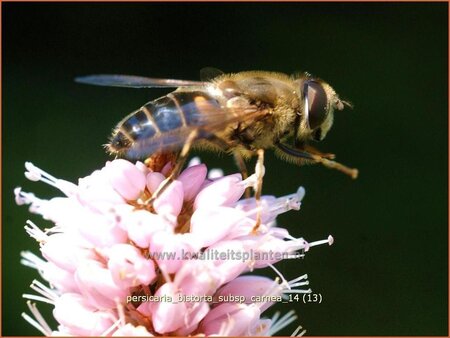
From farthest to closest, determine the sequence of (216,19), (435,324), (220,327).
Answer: (216,19) < (435,324) < (220,327)

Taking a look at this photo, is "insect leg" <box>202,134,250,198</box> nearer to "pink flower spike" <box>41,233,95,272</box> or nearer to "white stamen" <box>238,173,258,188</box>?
"white stamen" <box>238,173,258,188</box>

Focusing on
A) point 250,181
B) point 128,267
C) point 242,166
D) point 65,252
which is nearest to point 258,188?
point 250,181

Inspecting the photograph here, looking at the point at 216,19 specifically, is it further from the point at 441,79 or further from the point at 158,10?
the point at 441,79

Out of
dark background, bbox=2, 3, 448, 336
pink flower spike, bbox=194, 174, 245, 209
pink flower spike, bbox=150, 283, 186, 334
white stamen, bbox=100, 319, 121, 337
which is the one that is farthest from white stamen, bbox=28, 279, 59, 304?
→ dark background, bbox=2, 3, 448, 336


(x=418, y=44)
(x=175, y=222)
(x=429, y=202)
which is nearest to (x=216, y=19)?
(x=418, y=44)

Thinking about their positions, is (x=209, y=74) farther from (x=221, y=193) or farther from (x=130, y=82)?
(x=221, y=193)

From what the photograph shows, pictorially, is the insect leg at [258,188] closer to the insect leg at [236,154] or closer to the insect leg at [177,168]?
the insect leg at [236,154]
